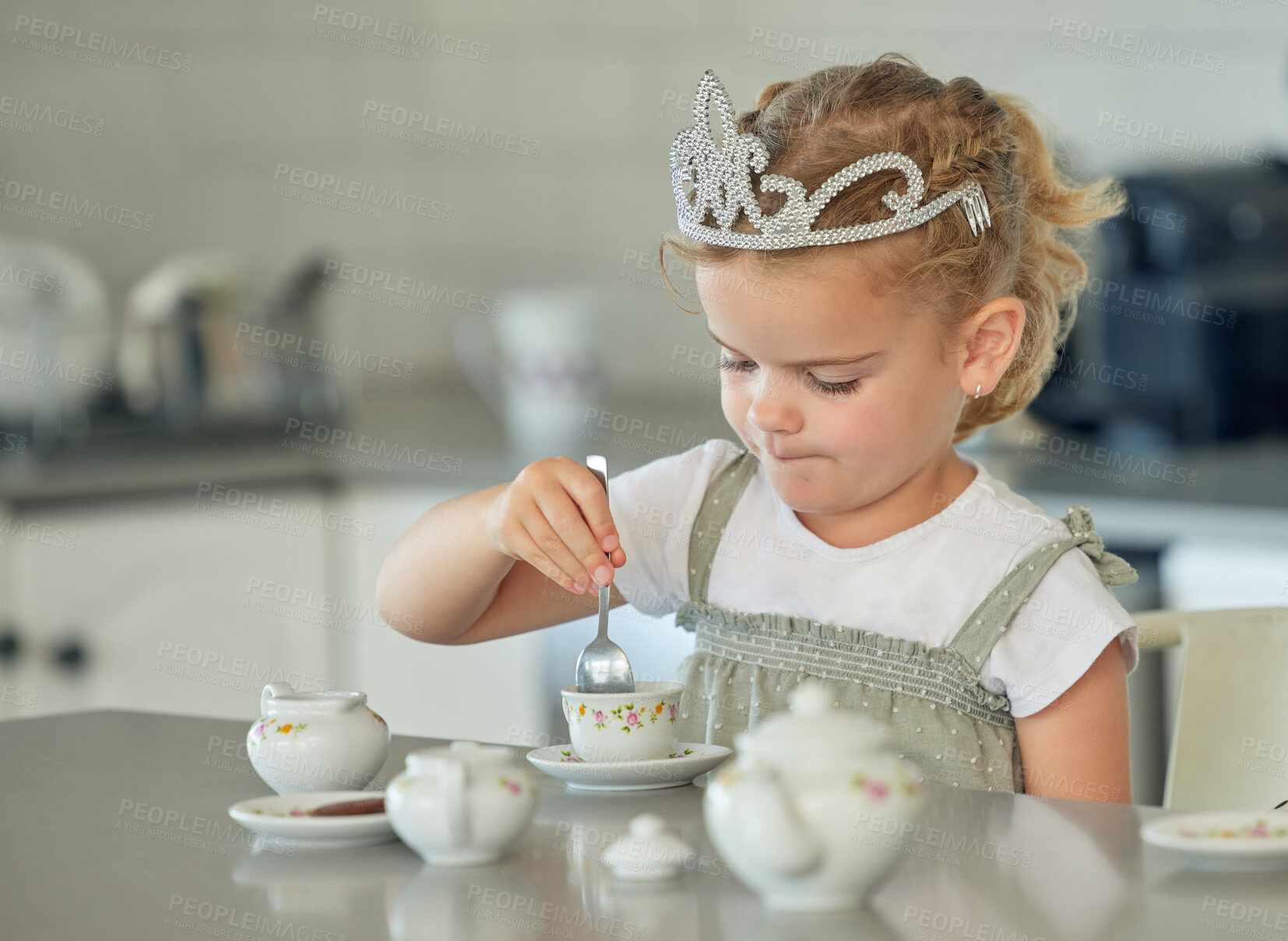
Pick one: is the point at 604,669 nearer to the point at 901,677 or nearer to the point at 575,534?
the point at 575,534

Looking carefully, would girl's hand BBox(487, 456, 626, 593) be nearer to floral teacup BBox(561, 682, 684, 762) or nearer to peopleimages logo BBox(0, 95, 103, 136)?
floral teacup BBox(561, 682, 684, 762)

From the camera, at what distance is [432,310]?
11.1 feet

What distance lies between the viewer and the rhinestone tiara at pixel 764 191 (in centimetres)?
106

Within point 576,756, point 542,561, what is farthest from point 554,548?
point 576,756

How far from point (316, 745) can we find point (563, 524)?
25 cm

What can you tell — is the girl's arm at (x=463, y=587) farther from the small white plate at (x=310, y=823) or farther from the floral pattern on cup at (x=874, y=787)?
the floral pattern on cup at (x=874, y=787)

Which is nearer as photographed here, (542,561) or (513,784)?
(513,784)

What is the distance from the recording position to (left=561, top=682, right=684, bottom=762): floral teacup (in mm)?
876

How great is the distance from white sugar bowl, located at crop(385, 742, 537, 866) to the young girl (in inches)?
11.4

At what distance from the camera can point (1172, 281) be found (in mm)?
2365

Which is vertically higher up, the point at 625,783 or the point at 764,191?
the point at 764,191

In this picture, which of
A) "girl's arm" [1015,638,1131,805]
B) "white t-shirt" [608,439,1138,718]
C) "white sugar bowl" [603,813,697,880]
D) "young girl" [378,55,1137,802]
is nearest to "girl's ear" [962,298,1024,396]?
"young girl" [378,55,1137,802]

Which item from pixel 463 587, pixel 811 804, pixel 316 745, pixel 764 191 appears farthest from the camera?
pixel 463 587

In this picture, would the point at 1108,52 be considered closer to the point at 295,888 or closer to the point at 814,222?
the point at 814,222
